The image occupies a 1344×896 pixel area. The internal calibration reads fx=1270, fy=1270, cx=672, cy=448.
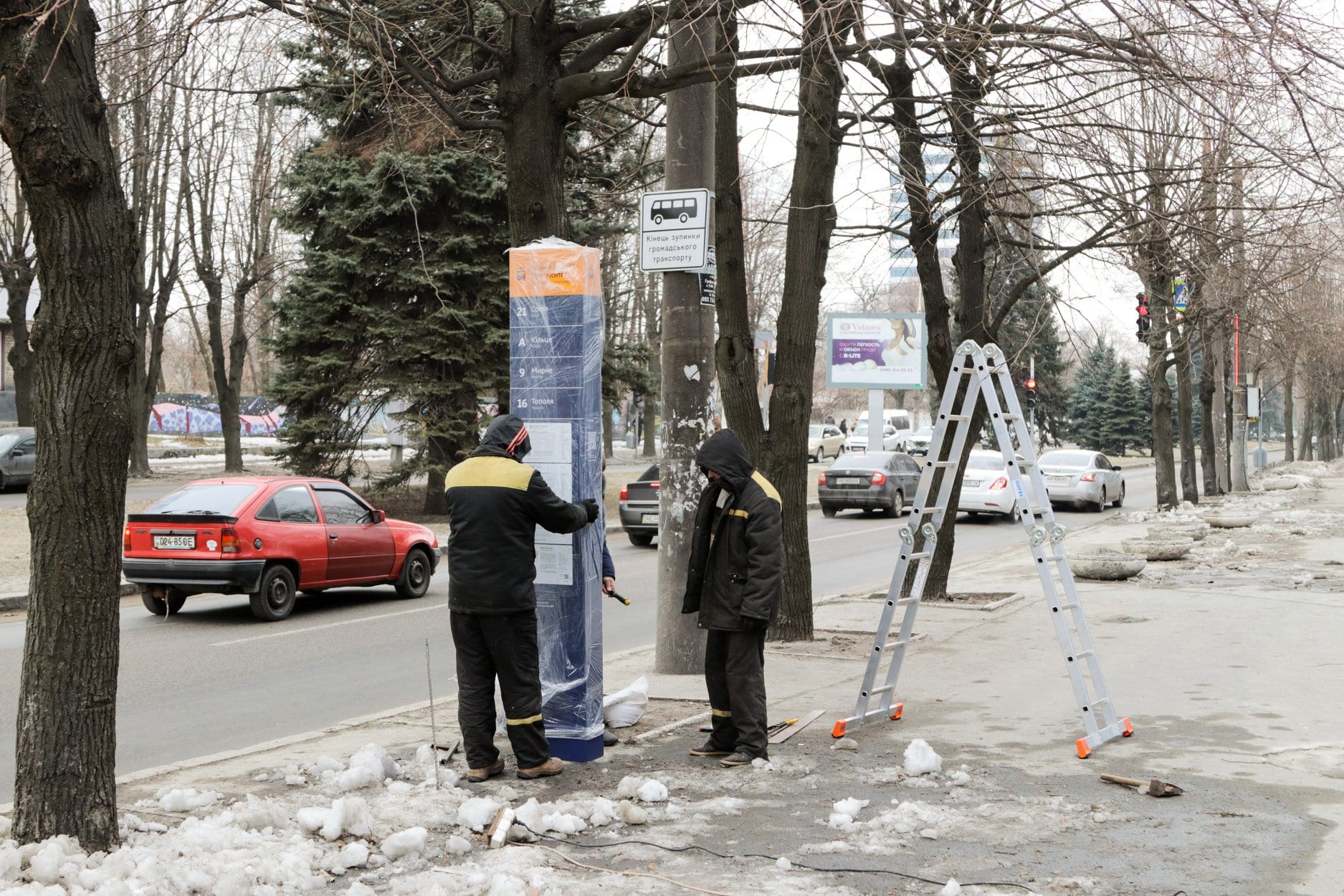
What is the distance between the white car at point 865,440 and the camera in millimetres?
61359

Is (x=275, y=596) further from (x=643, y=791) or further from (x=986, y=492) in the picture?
(x=986, y=492)

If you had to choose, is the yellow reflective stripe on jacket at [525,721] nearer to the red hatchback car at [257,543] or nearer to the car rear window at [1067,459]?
the red hatchback car at [257,543]

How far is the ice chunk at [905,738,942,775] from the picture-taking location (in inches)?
256

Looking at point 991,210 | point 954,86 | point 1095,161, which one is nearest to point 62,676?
point 1095,161

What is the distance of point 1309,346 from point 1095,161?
3200 centimetres

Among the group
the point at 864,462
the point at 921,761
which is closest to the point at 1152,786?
the point at 921,761

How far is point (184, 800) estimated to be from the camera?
5918 millimetres

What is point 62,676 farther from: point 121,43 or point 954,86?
point 954,86

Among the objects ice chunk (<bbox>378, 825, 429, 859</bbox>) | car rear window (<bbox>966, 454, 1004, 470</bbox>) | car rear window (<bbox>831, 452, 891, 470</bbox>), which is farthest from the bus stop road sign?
car rear window (<bbox>831, 452, 891, 470</bbox>)

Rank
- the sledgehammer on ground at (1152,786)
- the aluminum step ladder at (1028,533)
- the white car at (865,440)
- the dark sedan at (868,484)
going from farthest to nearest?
1. the white car at (865,440)
2. the dark sedan at (868,484)
3. the aluminum step ladder at (1028,533)
4. the sledgehammer on ground at (1152,786)

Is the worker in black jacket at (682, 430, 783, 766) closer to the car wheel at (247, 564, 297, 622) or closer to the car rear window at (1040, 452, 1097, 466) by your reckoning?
the car wheel at (247, 564, 297, 622)

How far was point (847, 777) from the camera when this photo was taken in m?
6.51

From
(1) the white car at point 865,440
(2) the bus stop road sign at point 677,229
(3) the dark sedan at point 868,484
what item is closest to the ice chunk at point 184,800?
(2) the bus stop road sign at point 677,229

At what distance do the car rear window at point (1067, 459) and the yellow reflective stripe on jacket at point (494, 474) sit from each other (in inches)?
1070
